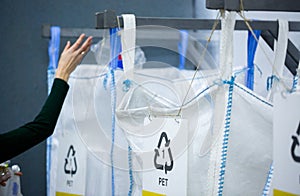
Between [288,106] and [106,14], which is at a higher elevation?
[106,14]

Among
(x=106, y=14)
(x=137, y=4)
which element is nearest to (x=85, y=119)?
(x=106, y=14)

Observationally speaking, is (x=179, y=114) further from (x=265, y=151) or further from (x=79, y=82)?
(x=79, y=82)

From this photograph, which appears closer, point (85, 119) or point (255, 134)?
point (255, 134)

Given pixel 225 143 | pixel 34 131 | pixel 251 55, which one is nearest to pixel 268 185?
pixel 225 143

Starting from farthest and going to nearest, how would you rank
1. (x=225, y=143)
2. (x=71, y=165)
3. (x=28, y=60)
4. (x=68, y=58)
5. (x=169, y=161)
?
(x=28, y=60) < (x=71, y=165) < (x=68, y=58) < (x=169, y=161) < (x=225, y=143)

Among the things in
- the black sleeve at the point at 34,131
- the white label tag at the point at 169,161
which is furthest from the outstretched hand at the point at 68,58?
the white label tag at the point at 169,161

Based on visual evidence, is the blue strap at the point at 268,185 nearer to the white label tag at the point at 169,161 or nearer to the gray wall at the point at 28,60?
the white label tag at the point at 169,161

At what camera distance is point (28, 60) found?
8.30 ft

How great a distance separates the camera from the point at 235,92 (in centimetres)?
105

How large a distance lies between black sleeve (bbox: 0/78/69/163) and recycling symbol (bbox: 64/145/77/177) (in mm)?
464

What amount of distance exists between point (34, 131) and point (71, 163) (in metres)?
0.51

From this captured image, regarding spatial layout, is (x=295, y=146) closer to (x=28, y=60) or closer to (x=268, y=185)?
(x=268, y=185)

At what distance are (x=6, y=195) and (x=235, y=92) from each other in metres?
0.95

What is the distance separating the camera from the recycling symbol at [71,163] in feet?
5.60
